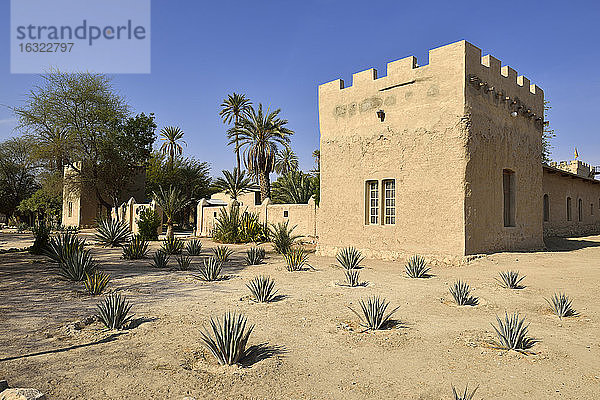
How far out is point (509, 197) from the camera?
45.1ft

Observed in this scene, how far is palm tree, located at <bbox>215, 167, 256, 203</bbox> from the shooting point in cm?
3597

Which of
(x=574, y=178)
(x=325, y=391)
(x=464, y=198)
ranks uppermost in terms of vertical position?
(x=574, y=178)

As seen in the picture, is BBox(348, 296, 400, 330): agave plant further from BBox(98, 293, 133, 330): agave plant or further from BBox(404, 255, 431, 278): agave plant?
BBox(404, 255, 431, 278): agave plant

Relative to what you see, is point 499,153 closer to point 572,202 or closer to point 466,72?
point 466,72

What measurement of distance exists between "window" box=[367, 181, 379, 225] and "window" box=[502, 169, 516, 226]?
4.35 meters

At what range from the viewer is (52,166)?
33.8 metres

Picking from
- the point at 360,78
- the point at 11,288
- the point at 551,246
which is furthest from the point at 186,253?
the point at 551,246

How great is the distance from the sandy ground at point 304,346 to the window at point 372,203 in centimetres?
467

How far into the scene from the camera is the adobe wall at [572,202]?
19812 millimetres

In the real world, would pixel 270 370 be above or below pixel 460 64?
below

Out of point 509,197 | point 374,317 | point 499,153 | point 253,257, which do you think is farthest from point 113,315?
point 509,197

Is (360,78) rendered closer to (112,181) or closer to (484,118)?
(484,118)

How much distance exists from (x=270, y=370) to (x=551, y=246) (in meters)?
15.7

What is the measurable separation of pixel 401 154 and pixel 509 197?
4354 millimetres
